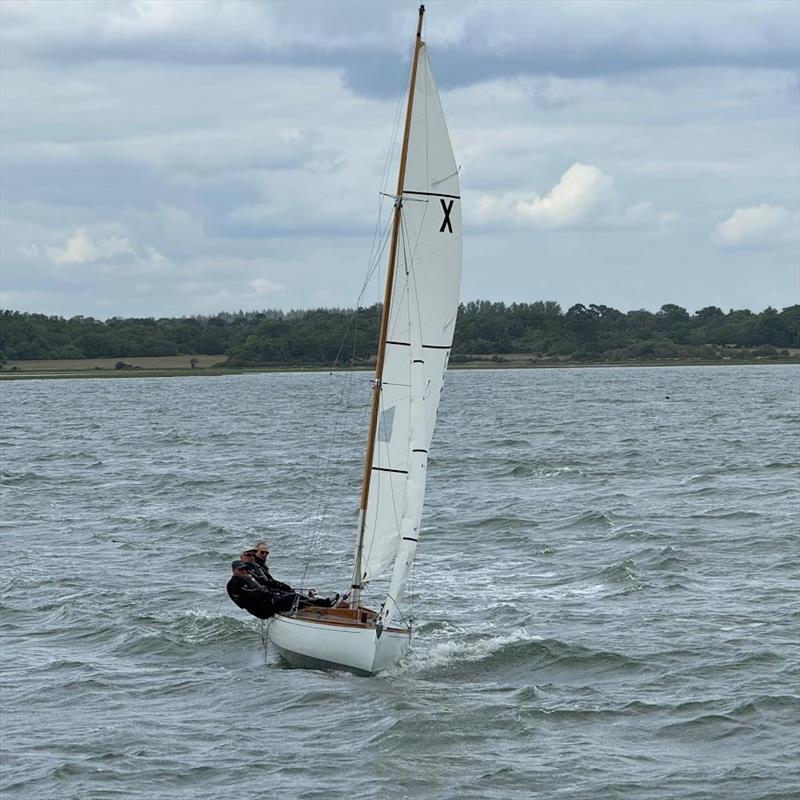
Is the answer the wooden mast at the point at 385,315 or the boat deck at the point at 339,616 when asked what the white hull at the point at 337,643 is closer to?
the boat deck at the point at 339,616

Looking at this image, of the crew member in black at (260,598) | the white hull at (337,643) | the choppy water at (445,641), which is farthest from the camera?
the crew member in black at (260,598)

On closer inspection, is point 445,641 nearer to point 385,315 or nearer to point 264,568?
point 264,568

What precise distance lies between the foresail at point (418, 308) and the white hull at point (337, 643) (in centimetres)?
139

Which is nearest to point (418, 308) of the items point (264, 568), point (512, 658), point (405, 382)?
point (405, 382)

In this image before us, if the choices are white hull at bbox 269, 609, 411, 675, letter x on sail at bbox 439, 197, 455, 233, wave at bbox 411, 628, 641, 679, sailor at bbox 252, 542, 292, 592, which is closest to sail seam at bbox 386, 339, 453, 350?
letter x on sail at bbox 439, 197, 455, 233

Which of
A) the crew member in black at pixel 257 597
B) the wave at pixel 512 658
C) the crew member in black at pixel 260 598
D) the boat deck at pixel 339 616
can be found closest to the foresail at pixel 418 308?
the boat deck at pixel 339 616

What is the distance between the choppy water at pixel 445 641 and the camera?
1762cm

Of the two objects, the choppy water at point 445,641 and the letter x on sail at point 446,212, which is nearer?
the choppy water at point 445,641

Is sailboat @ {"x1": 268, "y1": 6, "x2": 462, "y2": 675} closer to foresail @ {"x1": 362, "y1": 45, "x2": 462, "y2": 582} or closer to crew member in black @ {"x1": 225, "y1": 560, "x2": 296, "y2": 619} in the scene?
foresail @ {"x1": 362, "y1": 45, "x2": 462, "y2": 582}

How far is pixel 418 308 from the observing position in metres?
22.2

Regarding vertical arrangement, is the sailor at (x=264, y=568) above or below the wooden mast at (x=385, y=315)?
below

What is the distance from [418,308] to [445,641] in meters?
5.78

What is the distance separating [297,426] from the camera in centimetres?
8981

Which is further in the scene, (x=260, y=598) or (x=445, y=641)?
(x=445, y=641)
